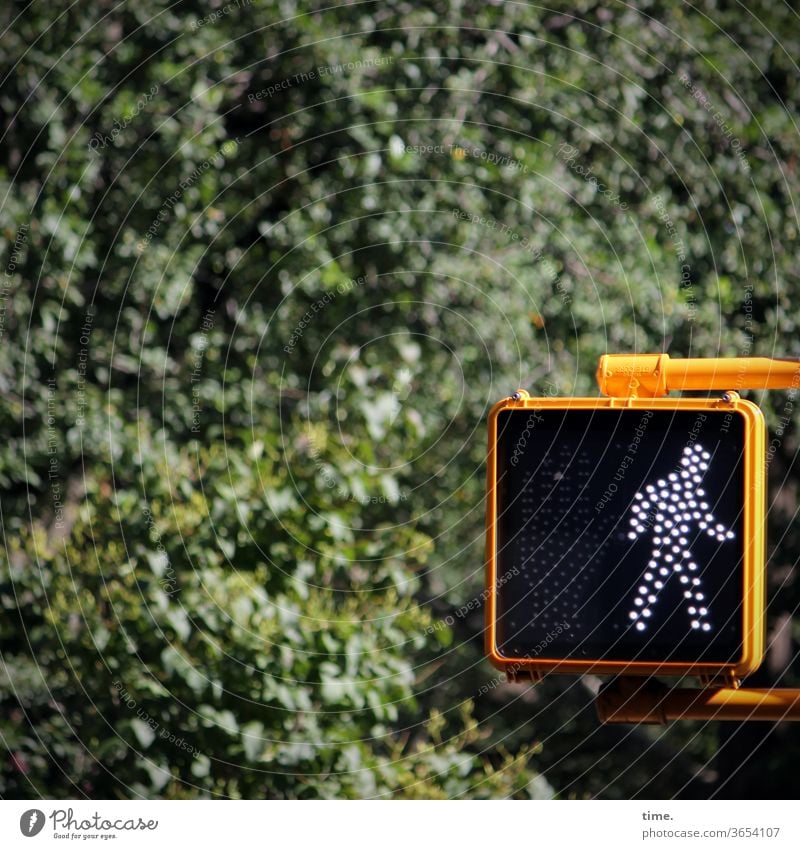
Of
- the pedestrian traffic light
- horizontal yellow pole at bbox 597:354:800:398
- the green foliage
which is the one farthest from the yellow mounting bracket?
the green foliage

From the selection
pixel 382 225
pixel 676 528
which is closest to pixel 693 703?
pixel 676 528

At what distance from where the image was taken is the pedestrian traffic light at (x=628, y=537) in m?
1.08

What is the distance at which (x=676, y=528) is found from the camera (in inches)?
43.9

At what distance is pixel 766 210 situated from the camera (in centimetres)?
375

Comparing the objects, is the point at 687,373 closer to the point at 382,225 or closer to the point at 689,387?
the point at 689,387

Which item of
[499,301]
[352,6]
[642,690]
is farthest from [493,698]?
[642,690]

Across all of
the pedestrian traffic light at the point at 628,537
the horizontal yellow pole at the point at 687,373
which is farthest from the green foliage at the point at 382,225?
the pedestrian traffic light at the point at 628,537

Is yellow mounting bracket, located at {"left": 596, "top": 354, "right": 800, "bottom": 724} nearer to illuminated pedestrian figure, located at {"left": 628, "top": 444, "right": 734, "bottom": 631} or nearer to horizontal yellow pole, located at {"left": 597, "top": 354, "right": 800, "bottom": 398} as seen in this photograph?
horizontal yellow pole, located at {"left": 597, "top": 354, "right": 800, "bottom": 398}

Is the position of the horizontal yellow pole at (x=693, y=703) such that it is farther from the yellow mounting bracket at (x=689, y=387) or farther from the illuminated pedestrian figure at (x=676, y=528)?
the illuminated pedestrian figure at (x=676, y=528)

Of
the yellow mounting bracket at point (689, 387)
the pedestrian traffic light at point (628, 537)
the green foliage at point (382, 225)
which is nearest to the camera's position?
the pedestrian traffic light at point (628, 537)

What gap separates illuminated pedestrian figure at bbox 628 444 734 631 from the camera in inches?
43.5

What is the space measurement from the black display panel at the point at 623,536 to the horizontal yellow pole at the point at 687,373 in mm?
120
